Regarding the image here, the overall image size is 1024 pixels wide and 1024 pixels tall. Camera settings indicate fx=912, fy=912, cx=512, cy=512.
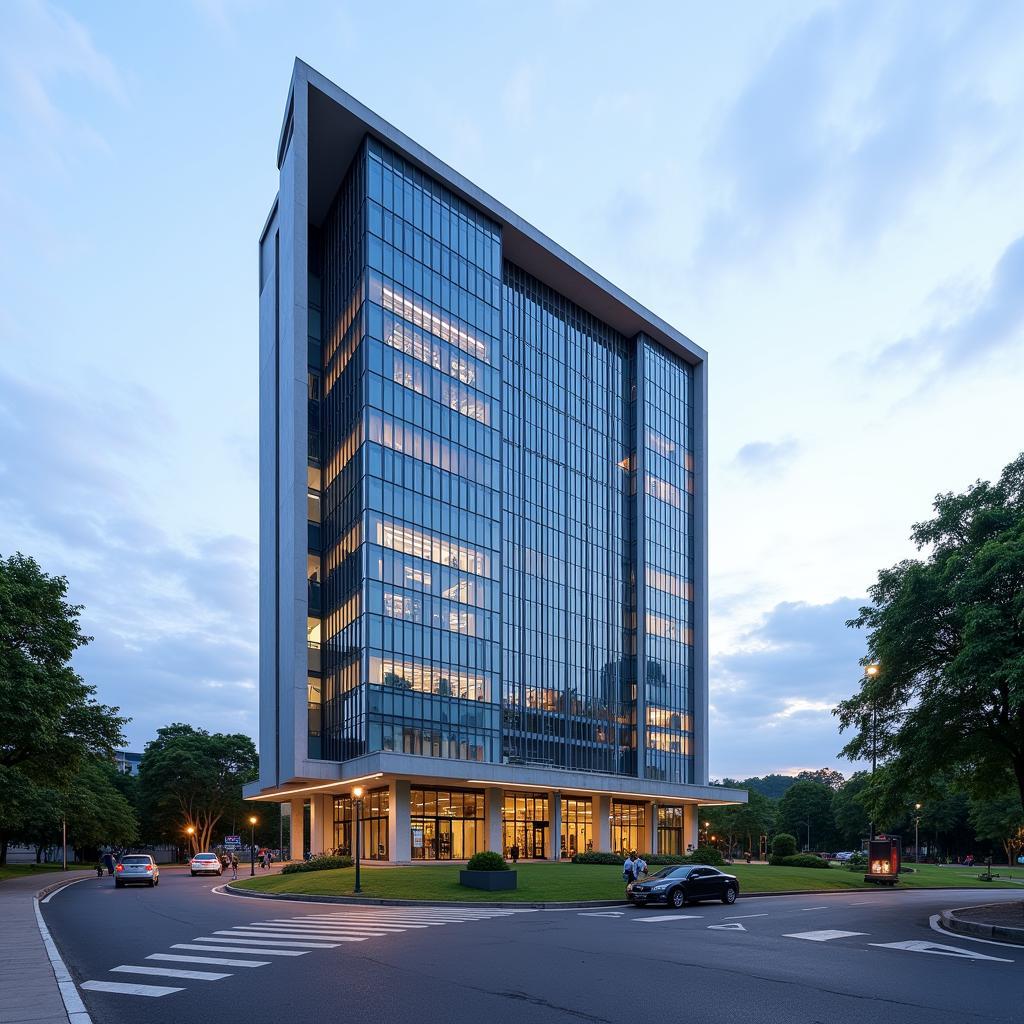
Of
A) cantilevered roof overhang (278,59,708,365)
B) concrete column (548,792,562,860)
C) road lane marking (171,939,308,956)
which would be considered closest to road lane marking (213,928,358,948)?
road lane marking (171,939,308,956)

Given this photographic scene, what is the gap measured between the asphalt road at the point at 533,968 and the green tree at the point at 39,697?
58.3ft

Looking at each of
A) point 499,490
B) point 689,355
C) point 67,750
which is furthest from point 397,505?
point 689,355

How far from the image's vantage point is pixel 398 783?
191 ft

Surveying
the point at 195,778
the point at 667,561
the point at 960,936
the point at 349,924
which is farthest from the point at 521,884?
the point at 195,778

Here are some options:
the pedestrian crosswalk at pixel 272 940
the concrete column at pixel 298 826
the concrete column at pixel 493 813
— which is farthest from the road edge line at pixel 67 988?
the concrete column at pixel 298 826

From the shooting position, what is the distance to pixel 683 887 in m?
31.5

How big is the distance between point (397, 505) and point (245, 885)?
2667cm

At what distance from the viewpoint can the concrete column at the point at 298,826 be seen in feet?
251

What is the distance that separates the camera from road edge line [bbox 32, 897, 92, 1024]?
35.7 ft

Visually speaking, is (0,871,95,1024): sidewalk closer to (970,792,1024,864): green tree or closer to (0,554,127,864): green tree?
(0,554,127,864): green tree

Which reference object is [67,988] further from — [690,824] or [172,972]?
[690,824]

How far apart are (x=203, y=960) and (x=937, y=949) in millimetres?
15000

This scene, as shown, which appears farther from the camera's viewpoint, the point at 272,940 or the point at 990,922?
the point at 990,922

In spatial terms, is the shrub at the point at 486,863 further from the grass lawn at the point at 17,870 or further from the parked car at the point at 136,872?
the grass lawn at the point at 17,870
